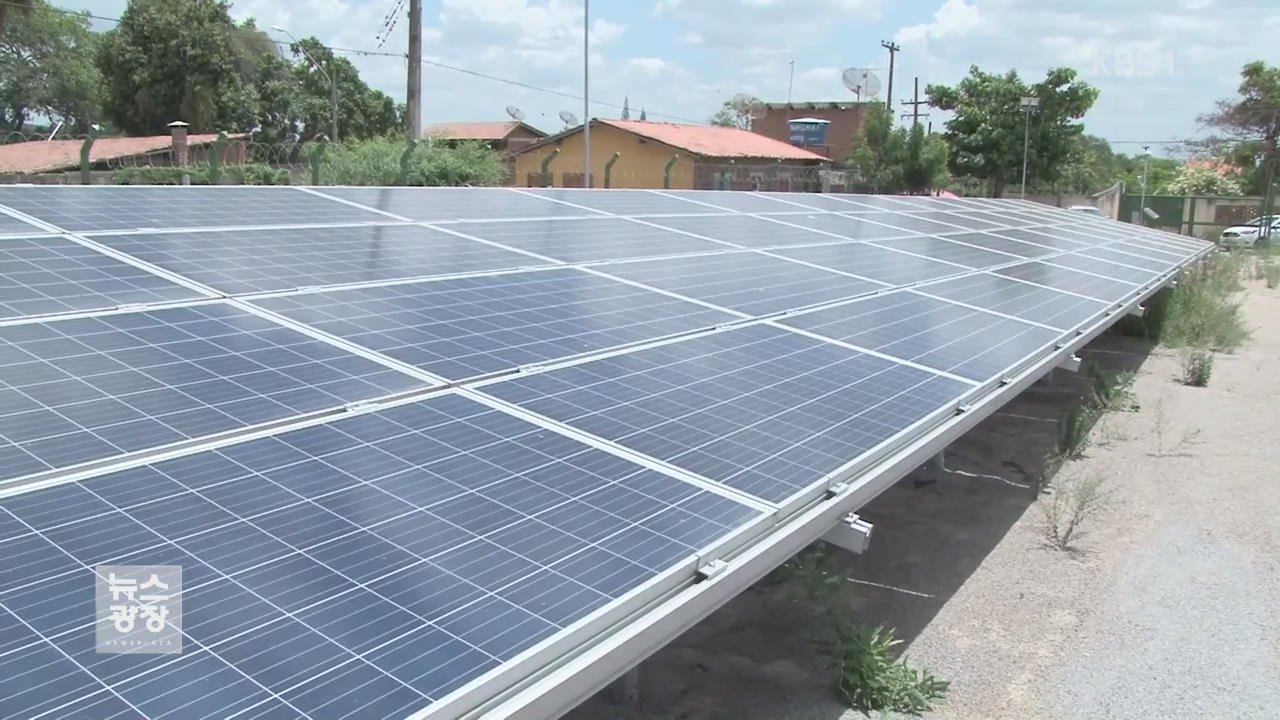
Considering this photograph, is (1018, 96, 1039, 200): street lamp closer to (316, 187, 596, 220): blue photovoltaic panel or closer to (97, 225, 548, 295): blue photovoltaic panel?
→ (316, 187, 596, 220): blue photovoltaic panel

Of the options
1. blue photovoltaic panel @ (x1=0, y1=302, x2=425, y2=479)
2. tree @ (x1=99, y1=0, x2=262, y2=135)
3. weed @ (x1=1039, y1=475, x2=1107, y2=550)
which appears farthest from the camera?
tree @ (x1=99, y1=0, x2=262, y2=135)

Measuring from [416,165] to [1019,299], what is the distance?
81.3ft

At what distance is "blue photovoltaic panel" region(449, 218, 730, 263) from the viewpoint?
32.7 feet

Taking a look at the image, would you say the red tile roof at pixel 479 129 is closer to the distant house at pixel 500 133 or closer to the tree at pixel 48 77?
the distant house at pixel 500 133

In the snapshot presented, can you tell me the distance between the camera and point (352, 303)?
6.87 m

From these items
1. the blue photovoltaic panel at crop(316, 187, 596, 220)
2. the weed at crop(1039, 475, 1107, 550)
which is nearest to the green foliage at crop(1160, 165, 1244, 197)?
the weed at crop(1039, 475, 1107, 550)

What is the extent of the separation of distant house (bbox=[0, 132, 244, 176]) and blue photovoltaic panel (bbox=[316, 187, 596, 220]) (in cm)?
3365

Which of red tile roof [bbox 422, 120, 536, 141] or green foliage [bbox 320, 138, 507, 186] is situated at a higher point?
red tile roof [bbox 422, 120, 536, 141]

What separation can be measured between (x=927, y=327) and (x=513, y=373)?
477 centimetres

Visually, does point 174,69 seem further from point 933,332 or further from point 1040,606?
point 1040,606

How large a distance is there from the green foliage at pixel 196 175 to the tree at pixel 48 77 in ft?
156

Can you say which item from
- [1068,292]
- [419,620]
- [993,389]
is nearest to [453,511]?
[419,620]

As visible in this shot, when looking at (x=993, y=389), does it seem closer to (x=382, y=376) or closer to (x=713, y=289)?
(x=713, y=289)
